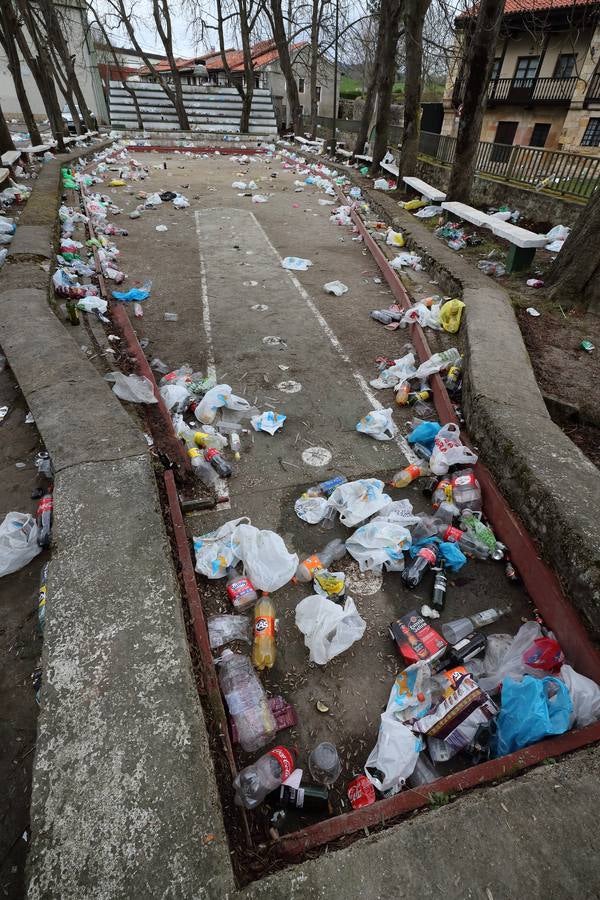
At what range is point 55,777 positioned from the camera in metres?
1.54

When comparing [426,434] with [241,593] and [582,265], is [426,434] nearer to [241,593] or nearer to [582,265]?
[241,593]

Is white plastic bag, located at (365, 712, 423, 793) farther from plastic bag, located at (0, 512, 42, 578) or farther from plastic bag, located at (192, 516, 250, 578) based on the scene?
plastic bag, located at (0, 512, 42, 578)

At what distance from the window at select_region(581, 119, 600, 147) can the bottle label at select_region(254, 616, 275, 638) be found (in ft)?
79.6

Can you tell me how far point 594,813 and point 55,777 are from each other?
189 centimetres

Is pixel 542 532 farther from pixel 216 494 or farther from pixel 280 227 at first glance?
pixel 280 227

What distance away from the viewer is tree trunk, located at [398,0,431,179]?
395 inches

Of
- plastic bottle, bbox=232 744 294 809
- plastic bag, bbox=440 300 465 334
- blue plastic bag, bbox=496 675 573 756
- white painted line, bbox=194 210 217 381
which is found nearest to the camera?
plastic bottle, bbox=232 744 294 809

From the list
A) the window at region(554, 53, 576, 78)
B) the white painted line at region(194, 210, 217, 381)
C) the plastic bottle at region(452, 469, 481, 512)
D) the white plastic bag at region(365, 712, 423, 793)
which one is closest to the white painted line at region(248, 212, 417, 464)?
the plastic bottle at region(452, 469, 481, 512)

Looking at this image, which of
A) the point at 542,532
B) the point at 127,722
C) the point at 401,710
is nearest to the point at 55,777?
the point at 127,722

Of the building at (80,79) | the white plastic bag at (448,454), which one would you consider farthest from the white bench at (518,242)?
the building at (80,79)

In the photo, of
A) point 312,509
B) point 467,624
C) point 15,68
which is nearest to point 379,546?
point 312,509

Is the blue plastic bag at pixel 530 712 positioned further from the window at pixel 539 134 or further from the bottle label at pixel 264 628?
the window at pixel 539 134

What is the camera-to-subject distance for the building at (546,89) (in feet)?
A: 59.1

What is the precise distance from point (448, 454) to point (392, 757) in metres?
2.16
